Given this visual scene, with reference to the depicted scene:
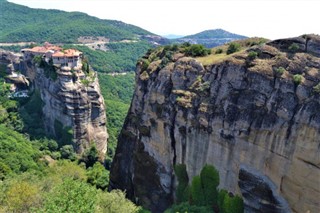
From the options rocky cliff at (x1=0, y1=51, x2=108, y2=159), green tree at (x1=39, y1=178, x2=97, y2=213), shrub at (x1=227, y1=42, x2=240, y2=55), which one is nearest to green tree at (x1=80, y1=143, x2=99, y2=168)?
rocky cliff at (x1=0, y1=51, x2=108, y2=159)

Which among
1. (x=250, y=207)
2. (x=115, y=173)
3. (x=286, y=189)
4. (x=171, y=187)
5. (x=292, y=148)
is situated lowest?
(x=115, y=173)

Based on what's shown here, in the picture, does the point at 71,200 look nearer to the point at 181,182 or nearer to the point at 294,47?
the point at 181,182

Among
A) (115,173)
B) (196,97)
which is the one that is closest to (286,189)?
(196,97)

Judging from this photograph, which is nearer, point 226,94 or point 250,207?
point 250,207

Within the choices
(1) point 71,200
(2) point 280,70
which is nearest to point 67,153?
(1) point 71,200

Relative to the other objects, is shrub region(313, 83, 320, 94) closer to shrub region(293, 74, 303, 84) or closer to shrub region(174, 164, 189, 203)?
shrub region(293, 74, 303, 84)

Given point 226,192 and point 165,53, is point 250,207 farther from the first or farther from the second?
point 165,53

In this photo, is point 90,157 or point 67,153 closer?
point 67,153
